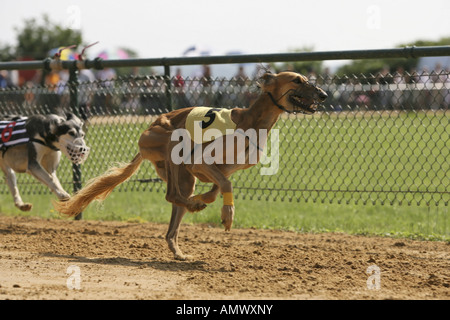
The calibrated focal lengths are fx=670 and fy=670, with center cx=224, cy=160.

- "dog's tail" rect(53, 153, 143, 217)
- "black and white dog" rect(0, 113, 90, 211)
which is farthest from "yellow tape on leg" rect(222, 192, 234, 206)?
"black and white dog" rect(0, 113, 90, 211)

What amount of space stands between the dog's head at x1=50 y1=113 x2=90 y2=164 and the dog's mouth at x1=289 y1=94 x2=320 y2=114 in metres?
2.80

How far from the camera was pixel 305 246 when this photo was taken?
6.63 meters

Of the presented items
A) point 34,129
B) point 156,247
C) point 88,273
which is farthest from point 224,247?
point 34,129

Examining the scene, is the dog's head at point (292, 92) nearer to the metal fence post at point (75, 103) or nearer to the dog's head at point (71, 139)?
the dog's head at point (71, 139)

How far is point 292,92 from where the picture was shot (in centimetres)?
545

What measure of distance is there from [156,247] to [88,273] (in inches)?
55.4

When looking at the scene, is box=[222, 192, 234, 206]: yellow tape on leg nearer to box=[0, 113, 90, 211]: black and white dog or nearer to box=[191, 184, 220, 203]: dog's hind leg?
box=[191, 184, 220, 203]: dog's hind leg

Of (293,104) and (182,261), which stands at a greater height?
(293,104)

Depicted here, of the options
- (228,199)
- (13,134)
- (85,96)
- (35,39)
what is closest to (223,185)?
(228,199)

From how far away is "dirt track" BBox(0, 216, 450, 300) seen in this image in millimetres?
4582

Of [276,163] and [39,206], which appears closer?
[276,163]
